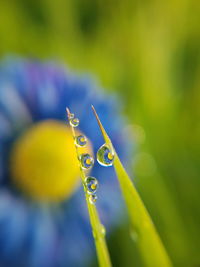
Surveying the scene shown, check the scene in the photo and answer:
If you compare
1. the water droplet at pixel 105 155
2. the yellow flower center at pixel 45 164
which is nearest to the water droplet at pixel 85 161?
the water droplet at pixel 105 155

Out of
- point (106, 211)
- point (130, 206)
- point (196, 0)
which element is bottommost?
point (130, 206)

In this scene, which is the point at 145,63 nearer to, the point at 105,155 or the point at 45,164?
the point at 45,164

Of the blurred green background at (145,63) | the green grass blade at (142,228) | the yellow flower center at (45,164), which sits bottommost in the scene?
the green grass blade at (142,228)

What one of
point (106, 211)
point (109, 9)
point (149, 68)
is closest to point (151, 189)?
point (106, 211)

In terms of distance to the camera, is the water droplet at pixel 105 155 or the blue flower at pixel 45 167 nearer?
the water droplet at pixel 105 155

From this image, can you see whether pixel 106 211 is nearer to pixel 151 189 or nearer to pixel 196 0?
pixel 151 189

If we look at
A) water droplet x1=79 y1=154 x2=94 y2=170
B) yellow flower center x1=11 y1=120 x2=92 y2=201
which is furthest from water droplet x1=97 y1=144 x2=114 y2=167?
yellow flower center x1=11 y1=120 x2=92 y2=201

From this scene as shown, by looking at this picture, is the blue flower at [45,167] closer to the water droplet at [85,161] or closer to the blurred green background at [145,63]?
the blurred green background at [145,63]

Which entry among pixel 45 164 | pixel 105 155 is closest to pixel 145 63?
pixel 45 164
